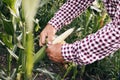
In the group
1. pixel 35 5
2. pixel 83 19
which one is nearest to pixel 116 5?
pixel 35 5

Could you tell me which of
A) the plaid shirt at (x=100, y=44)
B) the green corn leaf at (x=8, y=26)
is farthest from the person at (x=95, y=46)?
the green corn leaf at (x=8, y=26)

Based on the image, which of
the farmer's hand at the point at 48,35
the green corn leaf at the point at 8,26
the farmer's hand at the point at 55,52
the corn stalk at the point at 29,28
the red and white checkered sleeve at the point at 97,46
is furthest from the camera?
the green corn leaf at the point at 8,26

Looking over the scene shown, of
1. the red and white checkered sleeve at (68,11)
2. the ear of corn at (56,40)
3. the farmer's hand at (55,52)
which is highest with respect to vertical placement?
the red and white checkered sleeve at (68,11)

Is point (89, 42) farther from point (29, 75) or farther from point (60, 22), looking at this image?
point (29, 75)

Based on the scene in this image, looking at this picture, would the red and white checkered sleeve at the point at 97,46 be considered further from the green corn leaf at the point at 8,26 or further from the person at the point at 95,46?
the green corn leaf at the point at 8,26

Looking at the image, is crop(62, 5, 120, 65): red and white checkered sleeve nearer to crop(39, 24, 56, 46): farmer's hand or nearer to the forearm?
the forearm

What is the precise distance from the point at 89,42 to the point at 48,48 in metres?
0.17

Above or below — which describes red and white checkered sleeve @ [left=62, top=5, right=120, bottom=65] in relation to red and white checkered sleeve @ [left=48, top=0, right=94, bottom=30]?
below

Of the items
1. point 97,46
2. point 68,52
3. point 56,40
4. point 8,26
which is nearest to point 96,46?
point 97,46

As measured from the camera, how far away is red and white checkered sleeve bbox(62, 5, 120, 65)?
1.02 metres

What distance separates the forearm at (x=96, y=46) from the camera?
103 centimetres

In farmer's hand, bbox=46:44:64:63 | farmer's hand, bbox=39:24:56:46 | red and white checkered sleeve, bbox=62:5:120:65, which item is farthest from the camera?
farmer's hand, bbox=39:24:56:46

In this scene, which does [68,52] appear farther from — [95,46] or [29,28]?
[29,28]

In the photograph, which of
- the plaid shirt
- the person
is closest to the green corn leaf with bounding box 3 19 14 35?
the person
